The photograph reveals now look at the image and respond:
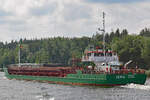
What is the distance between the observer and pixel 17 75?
3056 inches

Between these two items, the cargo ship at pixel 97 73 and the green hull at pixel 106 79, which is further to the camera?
the cargo ship at pixel 97 73

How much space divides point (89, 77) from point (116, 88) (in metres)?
5.92

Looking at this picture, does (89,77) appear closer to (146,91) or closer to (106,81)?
(106,81)

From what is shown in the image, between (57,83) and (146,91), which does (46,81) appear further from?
(146,91)

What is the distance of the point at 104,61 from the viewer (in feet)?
184

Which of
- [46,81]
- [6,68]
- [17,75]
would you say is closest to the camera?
[46,81]

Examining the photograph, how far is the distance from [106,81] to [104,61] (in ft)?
21.0

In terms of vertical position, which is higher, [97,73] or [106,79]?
[97,73]

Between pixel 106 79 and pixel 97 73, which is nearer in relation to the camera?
pixel 106 79

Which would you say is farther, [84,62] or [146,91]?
[84,62]

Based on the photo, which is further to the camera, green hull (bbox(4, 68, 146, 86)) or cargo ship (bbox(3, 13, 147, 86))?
cargo ship (bbox(3, 13, 147, 86))

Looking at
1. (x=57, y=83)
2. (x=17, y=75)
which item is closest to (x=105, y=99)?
(x=57, y=83)

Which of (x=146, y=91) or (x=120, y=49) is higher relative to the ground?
(x=120, y=49)

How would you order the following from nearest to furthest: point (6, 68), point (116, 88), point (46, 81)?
point (116, 88), point (46, 81), point (6, 68)
